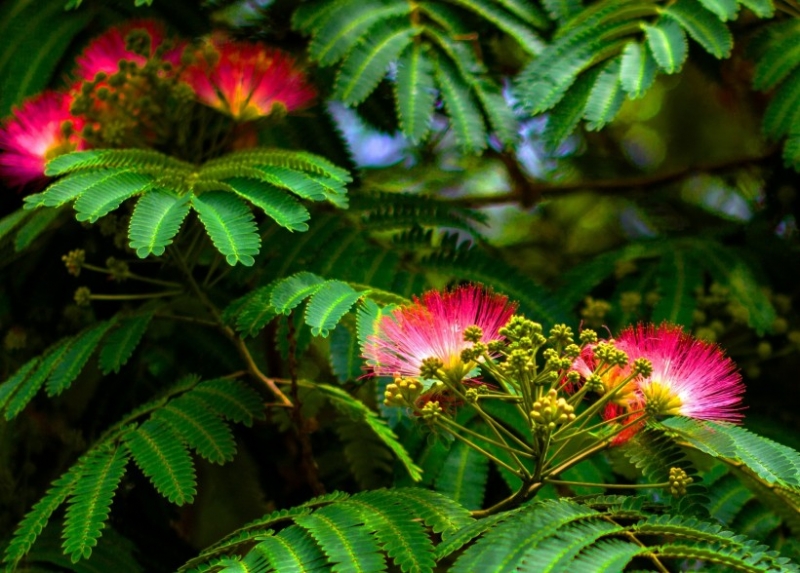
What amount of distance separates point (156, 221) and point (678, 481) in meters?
1.18

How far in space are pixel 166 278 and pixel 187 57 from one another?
0.76m

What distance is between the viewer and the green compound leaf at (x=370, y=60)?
261cm

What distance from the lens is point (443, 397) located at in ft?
6.59

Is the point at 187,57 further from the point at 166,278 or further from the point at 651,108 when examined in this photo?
the point at 651,108

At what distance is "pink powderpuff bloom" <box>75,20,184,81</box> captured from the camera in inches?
107

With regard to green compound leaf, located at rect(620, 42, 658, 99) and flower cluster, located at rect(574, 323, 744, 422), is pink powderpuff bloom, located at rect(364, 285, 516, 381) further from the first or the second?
green compound leaf, located at rect(620, 42, 658, 99)

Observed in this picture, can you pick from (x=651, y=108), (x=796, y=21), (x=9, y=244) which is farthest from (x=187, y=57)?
(x=651, y=108)

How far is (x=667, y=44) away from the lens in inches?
98.8

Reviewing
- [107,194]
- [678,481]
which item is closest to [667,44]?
[678,481]

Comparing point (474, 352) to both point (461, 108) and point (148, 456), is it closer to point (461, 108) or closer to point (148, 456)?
point (148, 456)

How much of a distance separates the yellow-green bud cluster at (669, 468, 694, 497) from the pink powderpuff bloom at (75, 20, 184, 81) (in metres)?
1.71

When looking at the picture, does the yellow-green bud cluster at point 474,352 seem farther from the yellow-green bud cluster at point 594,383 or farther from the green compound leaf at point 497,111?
the green compound leaf at point 497,111

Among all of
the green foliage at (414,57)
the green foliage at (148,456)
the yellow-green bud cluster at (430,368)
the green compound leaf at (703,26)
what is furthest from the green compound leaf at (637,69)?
the green foliage at (148,456)

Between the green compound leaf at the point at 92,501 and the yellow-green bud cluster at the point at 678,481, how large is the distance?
1.13m
